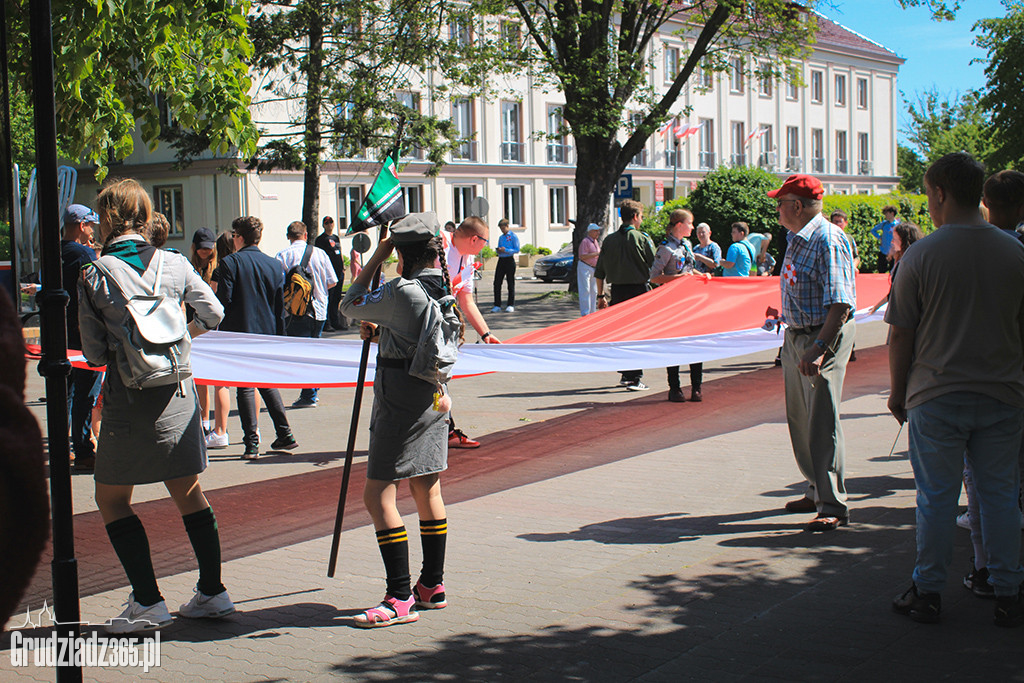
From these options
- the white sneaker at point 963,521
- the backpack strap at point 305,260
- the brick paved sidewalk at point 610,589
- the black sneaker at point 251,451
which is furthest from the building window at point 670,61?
the white sneaker at point 963,521

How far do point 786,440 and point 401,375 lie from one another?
17.0ft

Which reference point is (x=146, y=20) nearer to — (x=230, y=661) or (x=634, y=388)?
(x=634, y=388)

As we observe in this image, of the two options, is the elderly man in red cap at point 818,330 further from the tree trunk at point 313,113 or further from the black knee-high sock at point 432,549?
the tree trunk at point 313,113

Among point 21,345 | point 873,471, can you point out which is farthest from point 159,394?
point 873,471

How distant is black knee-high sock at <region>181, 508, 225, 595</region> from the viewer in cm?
486

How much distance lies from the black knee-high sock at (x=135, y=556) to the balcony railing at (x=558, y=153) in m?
51.5

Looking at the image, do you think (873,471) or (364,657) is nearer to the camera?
(364,657)

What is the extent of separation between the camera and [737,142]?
65688mm

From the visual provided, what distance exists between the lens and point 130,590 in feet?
17.6

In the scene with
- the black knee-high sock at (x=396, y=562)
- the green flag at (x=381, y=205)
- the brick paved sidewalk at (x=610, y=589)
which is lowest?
the brick paved sidewalk at (x=610, y=589)

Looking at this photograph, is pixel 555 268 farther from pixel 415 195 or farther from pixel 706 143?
pixel 706 143

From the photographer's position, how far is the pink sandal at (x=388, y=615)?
475 centimetres

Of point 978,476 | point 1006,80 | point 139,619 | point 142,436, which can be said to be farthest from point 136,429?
point 1006,80

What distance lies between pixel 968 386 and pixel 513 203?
165 ft
